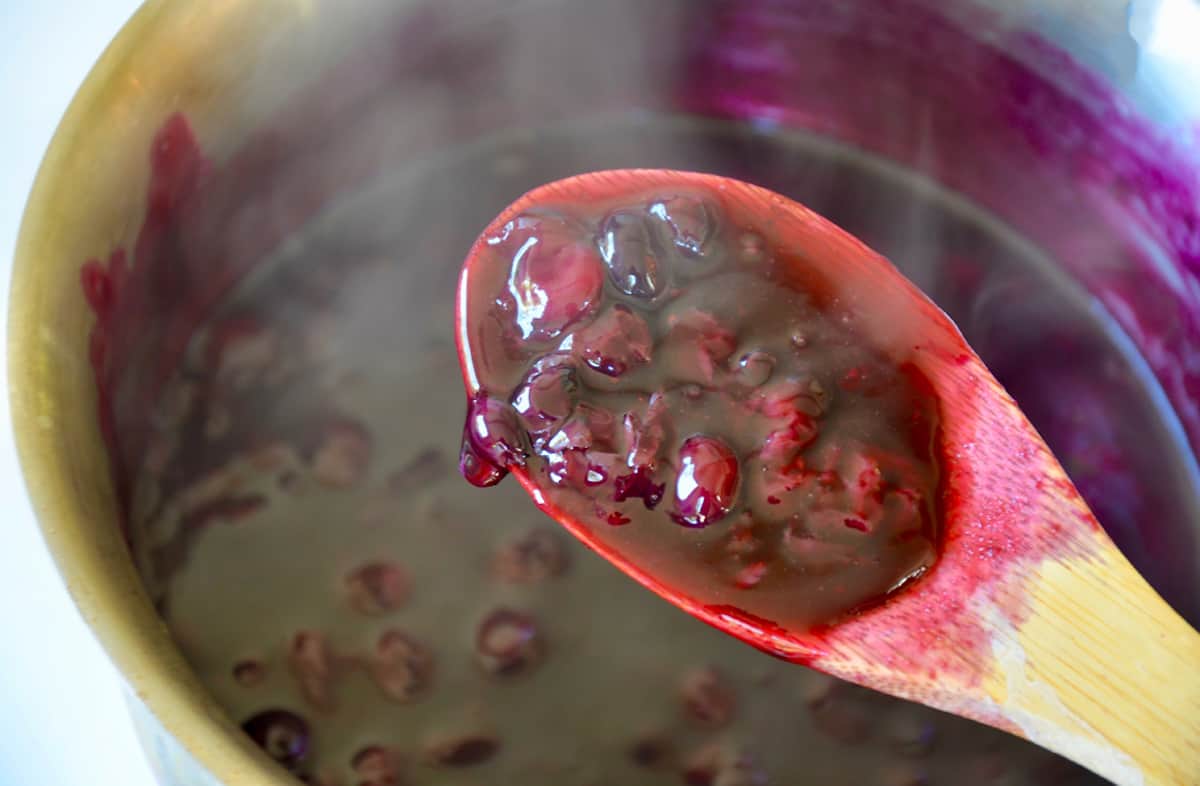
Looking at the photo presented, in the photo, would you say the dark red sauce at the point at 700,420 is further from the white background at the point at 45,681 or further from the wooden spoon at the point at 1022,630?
the white background at the point at 45,681

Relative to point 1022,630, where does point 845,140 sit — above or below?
above

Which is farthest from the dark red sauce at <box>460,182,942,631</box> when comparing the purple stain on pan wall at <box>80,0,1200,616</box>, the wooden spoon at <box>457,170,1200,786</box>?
the purple stain on pan wall at <box>80,0,1200,616</box>

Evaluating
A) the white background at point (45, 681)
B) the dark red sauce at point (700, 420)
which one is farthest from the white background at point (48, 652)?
the dark red sauce at point (700, 420)

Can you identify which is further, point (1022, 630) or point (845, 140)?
point (845, 140)

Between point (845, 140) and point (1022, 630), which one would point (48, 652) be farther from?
point (845, 140)

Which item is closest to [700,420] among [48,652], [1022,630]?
[1022,630]

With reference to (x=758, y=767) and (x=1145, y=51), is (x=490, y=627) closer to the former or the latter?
(x=758, y=767)

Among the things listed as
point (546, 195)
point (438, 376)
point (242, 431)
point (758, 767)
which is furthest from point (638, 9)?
point (758, 767)

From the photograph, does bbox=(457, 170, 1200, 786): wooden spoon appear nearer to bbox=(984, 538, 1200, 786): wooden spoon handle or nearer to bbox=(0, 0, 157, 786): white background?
bbox=(984, 538, 1200, 786): wooden spoon handle
